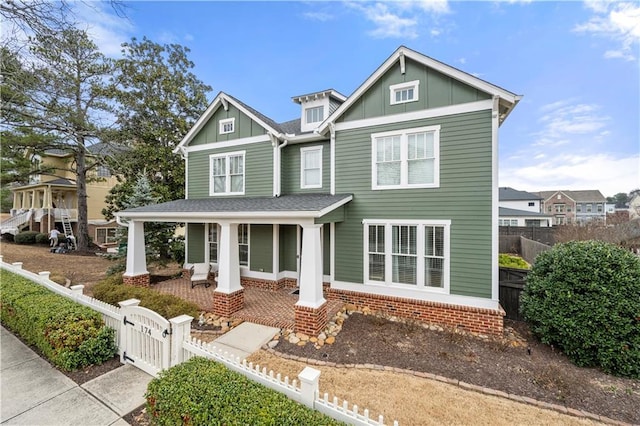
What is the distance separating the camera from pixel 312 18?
1198 cm

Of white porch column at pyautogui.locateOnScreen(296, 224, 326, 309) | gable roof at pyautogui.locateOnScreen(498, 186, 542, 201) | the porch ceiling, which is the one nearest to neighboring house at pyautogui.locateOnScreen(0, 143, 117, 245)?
the porch ceiling

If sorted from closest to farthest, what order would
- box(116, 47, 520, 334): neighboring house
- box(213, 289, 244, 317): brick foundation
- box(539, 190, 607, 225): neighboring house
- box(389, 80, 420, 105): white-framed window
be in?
1. box(116, 47, 520, 334): neighboring house
2. box(213, 289, 244, 317): brick foundation
3. box(389, 80, 420, 105): white-framed window
4. box(539, 190, 607, 225): neighboring house

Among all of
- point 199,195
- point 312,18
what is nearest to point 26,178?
point 199,195

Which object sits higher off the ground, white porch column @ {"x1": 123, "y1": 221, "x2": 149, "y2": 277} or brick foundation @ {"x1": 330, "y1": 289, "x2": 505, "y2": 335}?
white porch column @ {"x1": 123, "y1": 221, "x2": 149, "y2": 277}

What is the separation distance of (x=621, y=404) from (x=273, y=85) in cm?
2079

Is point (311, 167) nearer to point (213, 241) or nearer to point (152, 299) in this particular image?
point (213, 241)

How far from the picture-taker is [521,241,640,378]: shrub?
517cm

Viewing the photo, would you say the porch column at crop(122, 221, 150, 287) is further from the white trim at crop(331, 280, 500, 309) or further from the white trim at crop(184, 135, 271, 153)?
the white trim at crop(331, 280, 500, 309)

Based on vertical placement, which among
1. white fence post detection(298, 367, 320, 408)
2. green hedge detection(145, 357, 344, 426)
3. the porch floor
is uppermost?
white fence post detection(298, 367, 320, 408)

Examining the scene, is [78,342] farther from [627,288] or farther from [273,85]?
[273,85]

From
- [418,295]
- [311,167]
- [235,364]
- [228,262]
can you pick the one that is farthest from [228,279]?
[418,295]

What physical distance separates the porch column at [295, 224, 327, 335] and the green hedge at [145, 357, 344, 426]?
2933mm

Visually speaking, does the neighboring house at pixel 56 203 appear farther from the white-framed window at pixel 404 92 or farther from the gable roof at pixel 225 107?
the white-framed window at pixel 404 92

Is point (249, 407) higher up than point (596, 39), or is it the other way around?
point (596, 39)
